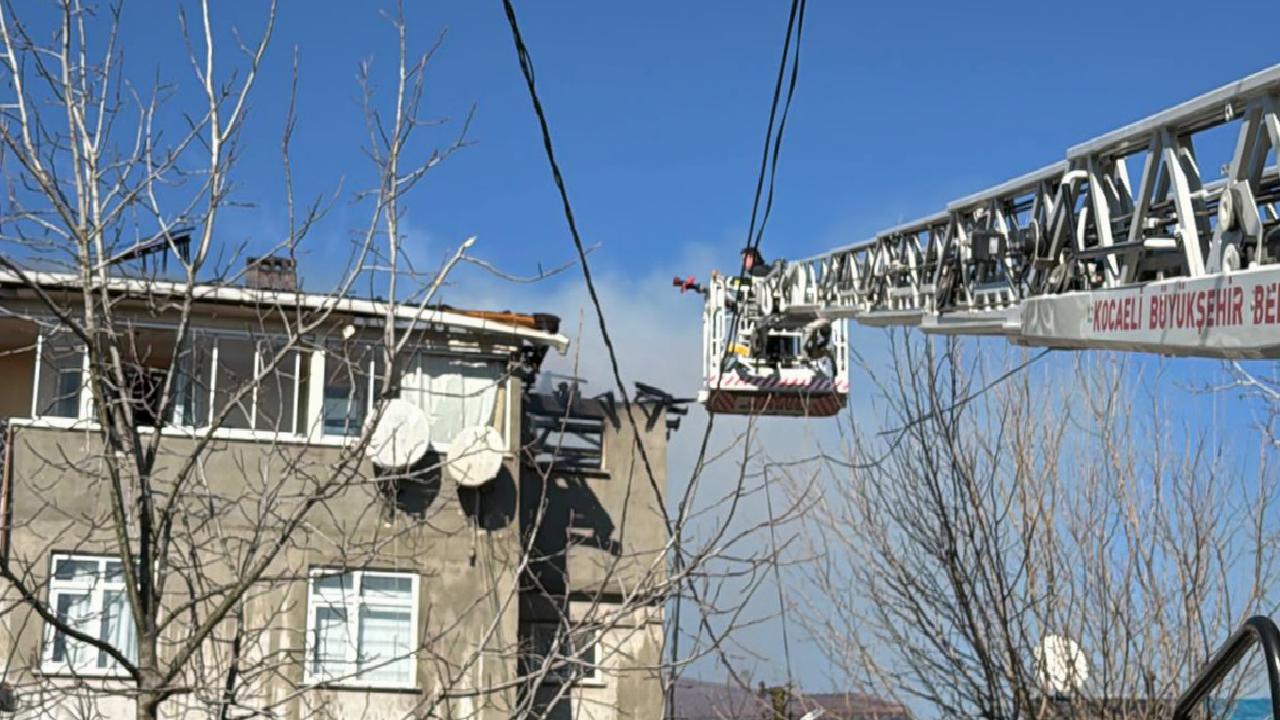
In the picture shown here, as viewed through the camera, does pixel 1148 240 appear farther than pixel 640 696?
No

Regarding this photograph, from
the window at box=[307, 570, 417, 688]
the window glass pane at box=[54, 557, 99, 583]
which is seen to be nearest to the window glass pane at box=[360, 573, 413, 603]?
the window at box=[307, 570, 417, 688]

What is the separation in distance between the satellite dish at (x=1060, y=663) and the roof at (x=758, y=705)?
56.8 inches

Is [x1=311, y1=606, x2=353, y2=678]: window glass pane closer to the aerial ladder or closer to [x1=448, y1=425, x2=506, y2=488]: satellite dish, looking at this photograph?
[x1=448, y1=425, x2=506, y2=488]: satellite dish

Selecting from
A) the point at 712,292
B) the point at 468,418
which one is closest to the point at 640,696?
the point at 468,418

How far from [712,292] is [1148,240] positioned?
10773 millimetres

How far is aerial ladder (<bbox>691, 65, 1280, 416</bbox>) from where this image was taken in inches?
263

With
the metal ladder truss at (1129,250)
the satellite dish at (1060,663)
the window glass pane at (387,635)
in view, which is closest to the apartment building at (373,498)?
the window glass pane at (387,635)

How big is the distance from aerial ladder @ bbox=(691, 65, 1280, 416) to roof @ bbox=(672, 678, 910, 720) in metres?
4.22

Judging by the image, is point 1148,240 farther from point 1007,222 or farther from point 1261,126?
point 1007,222

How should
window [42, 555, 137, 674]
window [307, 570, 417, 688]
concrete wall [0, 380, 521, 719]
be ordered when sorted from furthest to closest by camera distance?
window [307, 570, 417, 688] < concrete wall [0, 380, 521, 719] < window [42, 555, 137, 674]

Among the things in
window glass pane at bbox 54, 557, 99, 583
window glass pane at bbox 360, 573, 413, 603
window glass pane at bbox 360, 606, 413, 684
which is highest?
window glass pane at bbox 54, 557, 99, 583

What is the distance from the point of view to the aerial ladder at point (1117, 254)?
6684mm

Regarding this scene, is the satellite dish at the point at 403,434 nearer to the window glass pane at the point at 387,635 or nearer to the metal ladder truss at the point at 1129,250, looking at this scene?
the window glass pane at the point at 387,635

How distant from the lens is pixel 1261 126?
6617 mm
